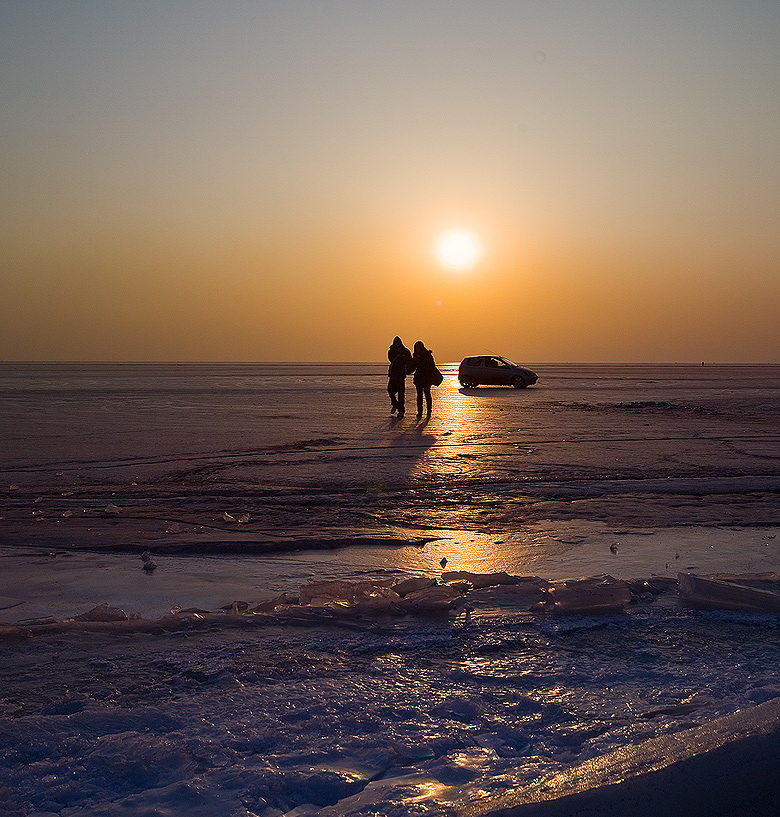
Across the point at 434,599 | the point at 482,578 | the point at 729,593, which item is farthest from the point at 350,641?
the point at 729,593

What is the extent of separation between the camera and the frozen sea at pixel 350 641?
2.69 metres

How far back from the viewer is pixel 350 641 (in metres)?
4.00

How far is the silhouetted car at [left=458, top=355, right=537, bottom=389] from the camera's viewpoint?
41875mm

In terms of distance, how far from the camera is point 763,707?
8.96 feet

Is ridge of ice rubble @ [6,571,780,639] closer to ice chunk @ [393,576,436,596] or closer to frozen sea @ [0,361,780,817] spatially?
ice chunk @ [393,576,436,596]

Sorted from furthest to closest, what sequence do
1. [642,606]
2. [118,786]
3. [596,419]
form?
[596,419], [642,606], [118,786]

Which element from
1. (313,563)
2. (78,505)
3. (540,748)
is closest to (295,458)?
(78,505)

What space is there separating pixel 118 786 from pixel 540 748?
1446 millimetres

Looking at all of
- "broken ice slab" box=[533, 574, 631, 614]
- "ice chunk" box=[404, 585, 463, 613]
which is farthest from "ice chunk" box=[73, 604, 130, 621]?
"broken ice slab" box=[533, 574, 631, 614]

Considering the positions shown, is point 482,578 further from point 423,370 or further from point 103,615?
point 423,370

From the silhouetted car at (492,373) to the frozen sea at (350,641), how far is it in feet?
98.6

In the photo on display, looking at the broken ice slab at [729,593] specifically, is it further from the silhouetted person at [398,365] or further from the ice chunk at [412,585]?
the silhouetted person at [398,365]

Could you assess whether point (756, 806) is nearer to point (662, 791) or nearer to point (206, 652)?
point (662, 791)

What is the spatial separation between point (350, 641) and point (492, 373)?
38793 millimetres
